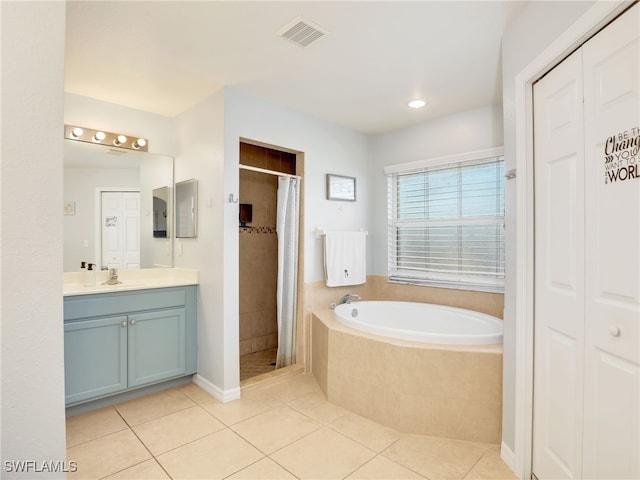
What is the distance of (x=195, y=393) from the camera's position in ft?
9.21

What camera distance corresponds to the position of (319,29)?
191 centimetres

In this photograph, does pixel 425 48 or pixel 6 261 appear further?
pixel 425 48

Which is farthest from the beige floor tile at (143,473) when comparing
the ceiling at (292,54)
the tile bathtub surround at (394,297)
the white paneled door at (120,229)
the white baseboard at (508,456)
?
the ceiling at (292,54)

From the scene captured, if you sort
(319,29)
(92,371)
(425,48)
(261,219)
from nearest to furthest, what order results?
(319,29) → (425,48) → (92,371) → (261,219)

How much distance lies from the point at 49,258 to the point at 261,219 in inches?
122

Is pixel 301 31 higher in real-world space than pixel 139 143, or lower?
higher

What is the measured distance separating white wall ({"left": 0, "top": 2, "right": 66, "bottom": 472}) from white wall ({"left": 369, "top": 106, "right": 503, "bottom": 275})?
3024 mm

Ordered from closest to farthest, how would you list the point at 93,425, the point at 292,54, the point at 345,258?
the point at 292,54
the point at 93,425
the point at 345,258

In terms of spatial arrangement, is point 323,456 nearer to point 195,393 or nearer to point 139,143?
point 195,393

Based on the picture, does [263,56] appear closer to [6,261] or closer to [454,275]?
[6,261]

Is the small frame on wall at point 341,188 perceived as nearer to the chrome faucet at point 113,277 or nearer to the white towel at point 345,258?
the white towel at point 345,258

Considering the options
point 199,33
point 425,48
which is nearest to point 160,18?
point 199,33

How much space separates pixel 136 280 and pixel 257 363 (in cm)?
139

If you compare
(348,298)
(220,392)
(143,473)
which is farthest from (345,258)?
(143,473)
